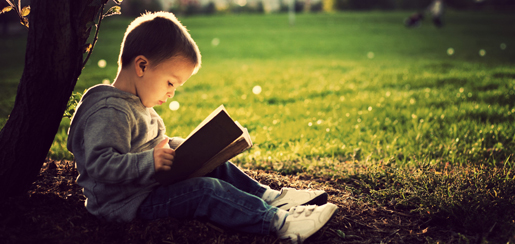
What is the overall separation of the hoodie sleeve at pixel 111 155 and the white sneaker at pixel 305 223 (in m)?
0.77

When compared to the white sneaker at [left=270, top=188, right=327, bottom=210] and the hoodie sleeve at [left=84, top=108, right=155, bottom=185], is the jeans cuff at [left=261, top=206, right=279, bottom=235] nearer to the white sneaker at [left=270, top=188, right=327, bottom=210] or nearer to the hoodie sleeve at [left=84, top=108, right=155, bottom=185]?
the white sneaker at [left=270, top=188, right=327, bottom=210]

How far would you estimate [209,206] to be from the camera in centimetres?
197

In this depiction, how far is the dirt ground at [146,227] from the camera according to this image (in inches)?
72.9

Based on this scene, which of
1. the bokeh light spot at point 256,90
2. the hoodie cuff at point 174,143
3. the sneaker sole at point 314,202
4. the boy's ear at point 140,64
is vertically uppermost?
the boy's ear at point 140,64

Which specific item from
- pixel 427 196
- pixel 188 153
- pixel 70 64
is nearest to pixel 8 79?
pixel 70 64

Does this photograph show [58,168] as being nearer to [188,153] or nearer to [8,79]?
[188,153]

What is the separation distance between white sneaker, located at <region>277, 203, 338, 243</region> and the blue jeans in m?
0.10

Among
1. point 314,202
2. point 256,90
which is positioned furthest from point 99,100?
point 256,90

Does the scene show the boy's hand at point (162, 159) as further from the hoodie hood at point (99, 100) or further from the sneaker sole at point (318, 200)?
the sneaker sole at point (318, 200)

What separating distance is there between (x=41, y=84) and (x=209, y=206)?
3.74 feet

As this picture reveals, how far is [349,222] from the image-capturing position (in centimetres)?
220

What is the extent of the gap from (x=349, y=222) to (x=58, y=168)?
7.24 feet

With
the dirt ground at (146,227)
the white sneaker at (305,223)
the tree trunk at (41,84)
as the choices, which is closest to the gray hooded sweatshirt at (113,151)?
the dirt ground at (146,227)

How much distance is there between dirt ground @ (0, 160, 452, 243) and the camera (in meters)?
1.85
